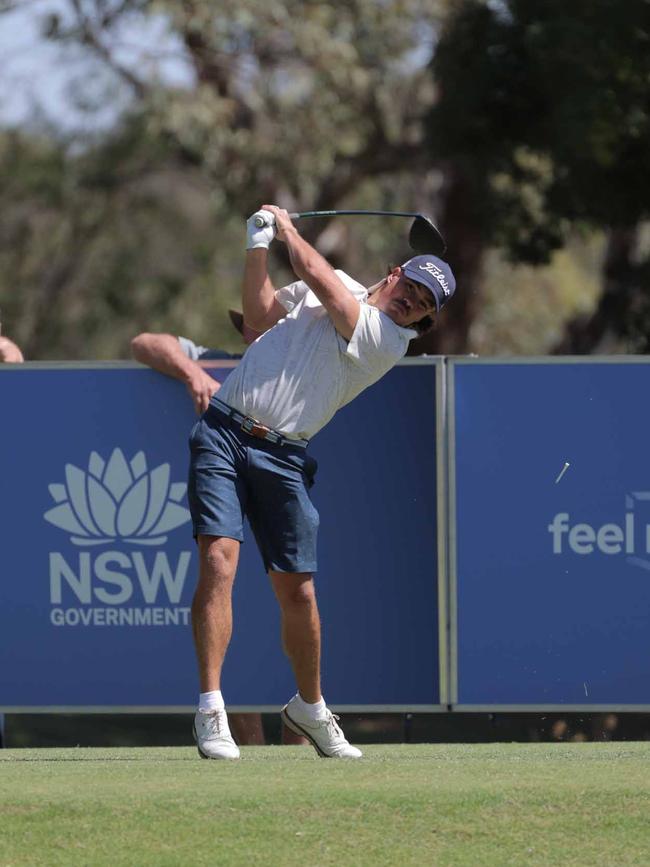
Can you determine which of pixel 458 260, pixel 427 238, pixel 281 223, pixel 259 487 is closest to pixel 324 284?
pixel 281 223

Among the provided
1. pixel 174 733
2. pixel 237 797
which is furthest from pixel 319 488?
pixel 174 733

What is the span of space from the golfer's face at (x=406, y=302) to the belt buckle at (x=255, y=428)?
622 mm

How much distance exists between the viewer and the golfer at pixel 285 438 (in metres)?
6.39

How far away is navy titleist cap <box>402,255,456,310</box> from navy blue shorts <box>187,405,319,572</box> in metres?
0.76

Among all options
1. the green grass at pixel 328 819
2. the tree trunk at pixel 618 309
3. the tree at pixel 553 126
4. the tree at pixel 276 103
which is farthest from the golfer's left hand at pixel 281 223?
the tree at pixel 276 103

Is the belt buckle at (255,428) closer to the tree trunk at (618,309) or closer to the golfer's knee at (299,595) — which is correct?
the golfer's knee at (299,595)

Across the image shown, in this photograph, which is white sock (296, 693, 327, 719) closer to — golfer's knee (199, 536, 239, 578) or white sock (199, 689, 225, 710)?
white sock (199, 689, 225, 710)

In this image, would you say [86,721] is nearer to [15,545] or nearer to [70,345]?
[15,545]

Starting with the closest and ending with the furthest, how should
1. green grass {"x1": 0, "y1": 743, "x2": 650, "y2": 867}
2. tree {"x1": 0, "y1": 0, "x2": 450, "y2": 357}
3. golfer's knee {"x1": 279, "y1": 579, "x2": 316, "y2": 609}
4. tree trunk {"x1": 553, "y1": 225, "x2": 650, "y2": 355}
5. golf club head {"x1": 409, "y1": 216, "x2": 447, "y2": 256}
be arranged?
green grass {"x1": 0, "y1": 743, "x2": 650, "y2": 867} < golfer's knee {"x1": 279, "y1": 579, "x2": 316, "y2": 609} < golf club head {"x1": 409, "y1": 216, "x2": 447, "y2": 256} < tree trunk {"x1": 553, "y1": 225, "x2": 650, "y2": 355} < tree {"x1": 0, "y1": 0, "x2": 450, "y2": 357}

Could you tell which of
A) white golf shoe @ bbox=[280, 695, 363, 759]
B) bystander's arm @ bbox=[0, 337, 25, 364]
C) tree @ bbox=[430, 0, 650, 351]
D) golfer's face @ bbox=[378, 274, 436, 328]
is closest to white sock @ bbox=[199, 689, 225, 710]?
white golf shoe @ bbox=[280, 695, 363, 759]

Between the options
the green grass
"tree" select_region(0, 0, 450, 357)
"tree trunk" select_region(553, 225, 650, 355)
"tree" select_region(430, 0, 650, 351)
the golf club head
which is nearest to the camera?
the green grass

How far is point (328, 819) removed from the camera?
528 centimetres

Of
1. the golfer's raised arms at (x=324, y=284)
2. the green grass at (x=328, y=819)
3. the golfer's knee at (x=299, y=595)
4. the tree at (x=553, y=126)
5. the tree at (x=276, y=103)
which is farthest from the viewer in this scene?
the tree at (x=276, y=103)

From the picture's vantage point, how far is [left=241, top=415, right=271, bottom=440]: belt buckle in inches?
254
